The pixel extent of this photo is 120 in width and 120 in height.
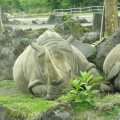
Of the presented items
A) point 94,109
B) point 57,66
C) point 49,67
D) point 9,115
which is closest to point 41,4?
point 57,66

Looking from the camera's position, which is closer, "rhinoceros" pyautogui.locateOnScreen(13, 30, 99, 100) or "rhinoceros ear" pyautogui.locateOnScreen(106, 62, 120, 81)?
"rhinoceros" pyautogui.locateOnScreen(13, 30, 99, 100)

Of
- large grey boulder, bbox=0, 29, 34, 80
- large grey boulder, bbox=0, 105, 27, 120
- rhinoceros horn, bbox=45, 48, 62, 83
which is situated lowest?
large grey boulder, bbox=0, 29, 34, 80

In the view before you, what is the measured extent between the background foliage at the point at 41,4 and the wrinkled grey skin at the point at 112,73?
45790mm

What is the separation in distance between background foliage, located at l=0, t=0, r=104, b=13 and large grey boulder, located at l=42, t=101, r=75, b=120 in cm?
4895

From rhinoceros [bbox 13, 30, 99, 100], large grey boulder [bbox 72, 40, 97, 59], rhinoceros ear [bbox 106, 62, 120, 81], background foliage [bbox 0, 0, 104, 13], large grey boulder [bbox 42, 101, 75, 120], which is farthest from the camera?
background foliage [bbox 0, 0, 104, 13]

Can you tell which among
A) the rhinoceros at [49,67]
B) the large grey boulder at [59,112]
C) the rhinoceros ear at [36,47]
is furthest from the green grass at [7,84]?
the large grey boulder at [59,112]

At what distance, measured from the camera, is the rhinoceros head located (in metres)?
9.99

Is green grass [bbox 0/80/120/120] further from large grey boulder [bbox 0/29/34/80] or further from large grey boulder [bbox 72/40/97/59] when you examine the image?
large grey boulder [bbox 0/29/34/80]

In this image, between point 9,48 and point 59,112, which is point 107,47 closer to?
point 9,48

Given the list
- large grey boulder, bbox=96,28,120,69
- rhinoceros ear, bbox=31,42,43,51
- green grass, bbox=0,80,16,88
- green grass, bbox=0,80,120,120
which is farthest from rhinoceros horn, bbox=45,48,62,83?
green grass, bbox=0,80,16,88

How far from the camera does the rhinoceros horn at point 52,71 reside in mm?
9922

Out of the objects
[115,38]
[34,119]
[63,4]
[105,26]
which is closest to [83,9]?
[63,4]

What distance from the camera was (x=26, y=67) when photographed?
1193cm

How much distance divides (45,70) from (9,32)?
5.28 meters
